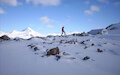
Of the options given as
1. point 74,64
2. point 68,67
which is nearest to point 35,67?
point 68,67

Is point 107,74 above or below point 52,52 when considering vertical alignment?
below

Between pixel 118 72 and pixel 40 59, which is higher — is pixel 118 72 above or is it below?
below

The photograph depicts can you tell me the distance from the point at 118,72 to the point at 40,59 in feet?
13.4

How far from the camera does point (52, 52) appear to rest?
591 cm

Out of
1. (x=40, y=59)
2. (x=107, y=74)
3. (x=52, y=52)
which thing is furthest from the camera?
(x=52, y=52)

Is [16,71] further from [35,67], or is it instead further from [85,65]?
[85,65]

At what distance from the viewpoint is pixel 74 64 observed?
4.87m

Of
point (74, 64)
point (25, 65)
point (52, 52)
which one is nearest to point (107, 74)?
point (74, 64)

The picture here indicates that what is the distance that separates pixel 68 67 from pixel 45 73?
46.6 inches

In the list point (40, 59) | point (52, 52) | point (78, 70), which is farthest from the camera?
point (52, 52)

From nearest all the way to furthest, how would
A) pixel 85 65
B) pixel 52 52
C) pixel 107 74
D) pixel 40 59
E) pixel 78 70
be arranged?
pixel 107 74 < pixel 78 70 < pixel 85 65 < pixel 40 59 < pixel 52 52

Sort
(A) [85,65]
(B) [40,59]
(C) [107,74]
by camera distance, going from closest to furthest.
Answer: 1. (C) [107,74]
2. (A) [85,65]
3. (B) [40,59]

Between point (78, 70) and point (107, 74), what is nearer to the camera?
point (107, 74)

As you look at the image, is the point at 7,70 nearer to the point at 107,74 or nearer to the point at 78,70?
the point at 78,70
